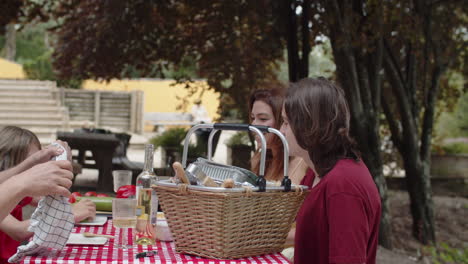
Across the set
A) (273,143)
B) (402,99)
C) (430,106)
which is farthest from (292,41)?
(273,143)

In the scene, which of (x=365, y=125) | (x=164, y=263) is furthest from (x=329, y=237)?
(x=365, y=125)

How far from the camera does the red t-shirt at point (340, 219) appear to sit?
191 centimetres

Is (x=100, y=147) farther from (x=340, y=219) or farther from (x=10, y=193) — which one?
(x=340, y=219)

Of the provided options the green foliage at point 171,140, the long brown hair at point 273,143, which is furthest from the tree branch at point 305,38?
the long brown hair at point 273,143

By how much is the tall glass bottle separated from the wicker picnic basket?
8.9 inches

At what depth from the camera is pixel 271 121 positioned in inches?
141

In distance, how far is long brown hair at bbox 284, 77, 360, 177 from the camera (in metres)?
2.09

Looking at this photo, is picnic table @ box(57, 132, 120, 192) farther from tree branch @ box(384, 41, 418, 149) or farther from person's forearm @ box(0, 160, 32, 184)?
person's forearm @ box(0, 160, 32, 184)

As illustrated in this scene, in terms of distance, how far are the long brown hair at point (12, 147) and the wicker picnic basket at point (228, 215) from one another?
0.91 metres

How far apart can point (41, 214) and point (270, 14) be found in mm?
6289

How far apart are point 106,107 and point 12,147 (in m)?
15.7

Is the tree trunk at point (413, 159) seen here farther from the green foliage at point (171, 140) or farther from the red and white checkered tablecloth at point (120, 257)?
the red and white checkered tablecloth at point (120, 257)

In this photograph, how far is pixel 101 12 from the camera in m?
8.16

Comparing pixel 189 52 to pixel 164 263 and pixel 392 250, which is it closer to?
pixel 392 250
